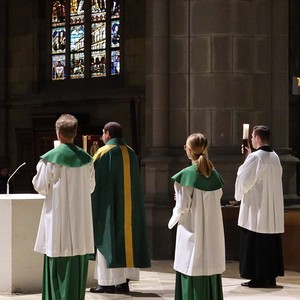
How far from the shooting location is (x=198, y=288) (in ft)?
30.6

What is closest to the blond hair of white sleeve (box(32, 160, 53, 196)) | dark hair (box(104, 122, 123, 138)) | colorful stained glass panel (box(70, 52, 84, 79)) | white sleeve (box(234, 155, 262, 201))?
white sleeve (box(32, 160, 53, 196))

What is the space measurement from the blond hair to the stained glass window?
12.2 meters

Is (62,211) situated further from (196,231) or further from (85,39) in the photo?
(85,39)

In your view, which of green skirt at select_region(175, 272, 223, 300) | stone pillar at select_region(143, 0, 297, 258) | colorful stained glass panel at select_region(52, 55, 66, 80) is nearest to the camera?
green skirt at select_region(175, 272, 223, 300)

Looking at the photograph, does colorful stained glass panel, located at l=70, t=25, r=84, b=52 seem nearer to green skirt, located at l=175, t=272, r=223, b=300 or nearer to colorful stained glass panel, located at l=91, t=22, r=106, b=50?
colorful stained glass panel, located at l=91, t=22, r=106, b=50

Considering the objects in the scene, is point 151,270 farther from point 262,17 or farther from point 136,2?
point 136,2

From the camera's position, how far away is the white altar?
450 inches

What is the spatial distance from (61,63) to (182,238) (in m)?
13.6

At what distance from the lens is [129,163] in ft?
38.6

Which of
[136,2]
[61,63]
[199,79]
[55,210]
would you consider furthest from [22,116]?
[55,210]

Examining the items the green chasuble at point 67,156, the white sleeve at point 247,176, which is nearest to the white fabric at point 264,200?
the white sleeve at point 247,176

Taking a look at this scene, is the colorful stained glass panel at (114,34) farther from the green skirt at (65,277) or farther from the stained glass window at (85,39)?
the green skirt at (65,277)

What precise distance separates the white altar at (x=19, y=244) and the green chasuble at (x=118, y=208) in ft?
2.17

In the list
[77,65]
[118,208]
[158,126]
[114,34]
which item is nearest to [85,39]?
[77,65]
